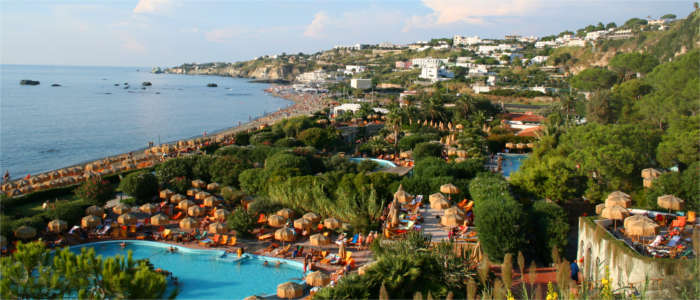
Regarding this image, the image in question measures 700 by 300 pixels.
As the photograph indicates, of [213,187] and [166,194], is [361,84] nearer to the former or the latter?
[213,187]

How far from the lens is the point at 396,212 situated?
48.6ft

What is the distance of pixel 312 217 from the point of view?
49.9 feet

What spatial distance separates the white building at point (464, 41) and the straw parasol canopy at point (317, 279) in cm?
15386

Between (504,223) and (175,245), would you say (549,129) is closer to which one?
(504,223)

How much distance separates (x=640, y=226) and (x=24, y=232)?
16.4 meters

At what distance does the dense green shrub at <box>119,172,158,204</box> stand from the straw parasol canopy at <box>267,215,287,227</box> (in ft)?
22.5

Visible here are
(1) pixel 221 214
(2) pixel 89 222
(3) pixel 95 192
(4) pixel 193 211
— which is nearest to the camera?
(2) pixel 89 222

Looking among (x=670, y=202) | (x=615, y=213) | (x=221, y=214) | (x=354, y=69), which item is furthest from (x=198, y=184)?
(x=354, y=69)

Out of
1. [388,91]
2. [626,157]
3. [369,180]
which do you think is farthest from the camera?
[388,91]

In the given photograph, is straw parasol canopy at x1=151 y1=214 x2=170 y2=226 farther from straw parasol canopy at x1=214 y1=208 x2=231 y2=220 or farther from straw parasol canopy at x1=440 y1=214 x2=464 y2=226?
straw parasol canopy at x1=440 y1=214 x2=464 y2=226

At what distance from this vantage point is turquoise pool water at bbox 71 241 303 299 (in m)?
11.9

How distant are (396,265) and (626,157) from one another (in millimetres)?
10835

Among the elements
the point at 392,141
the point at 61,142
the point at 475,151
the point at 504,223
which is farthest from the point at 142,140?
the point at 504,223

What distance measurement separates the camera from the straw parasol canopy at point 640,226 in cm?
1090
